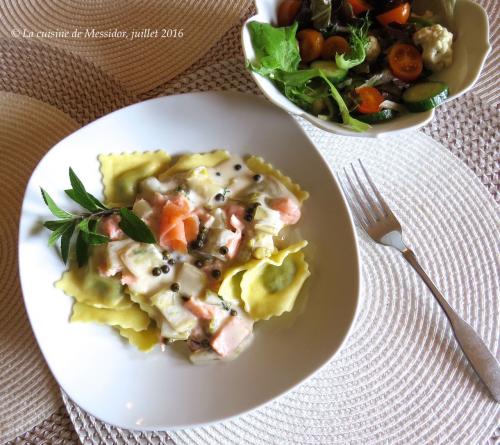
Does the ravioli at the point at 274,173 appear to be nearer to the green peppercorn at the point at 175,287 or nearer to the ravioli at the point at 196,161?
the ravioli at the point at 196,161

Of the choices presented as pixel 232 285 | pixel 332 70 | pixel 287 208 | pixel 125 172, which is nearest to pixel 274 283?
pixel 232 285

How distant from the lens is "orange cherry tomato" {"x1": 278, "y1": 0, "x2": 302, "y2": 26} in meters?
2.35

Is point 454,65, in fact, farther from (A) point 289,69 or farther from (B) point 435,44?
(A) point 289,69

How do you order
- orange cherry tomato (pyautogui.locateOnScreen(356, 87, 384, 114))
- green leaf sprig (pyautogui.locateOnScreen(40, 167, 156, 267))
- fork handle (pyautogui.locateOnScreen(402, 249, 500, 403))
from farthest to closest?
fork handle (pyautogui.locateOnScreen(402, 249, 500, 403)), orange cherry tomato (pyautogui.locateOnScreen(356, 87, 384, 114)), green leaf sprig (pyautogui.locateOnScreen(40, 167, 156, 267))

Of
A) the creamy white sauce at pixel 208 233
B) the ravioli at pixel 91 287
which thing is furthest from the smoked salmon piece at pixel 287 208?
the ravioli at pixel 91 287

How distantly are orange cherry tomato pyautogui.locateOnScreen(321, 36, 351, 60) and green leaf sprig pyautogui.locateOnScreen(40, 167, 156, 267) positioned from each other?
3.75ft

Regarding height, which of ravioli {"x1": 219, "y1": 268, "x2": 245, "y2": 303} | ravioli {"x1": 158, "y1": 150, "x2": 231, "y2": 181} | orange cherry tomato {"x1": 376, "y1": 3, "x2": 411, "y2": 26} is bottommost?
ravioli {"x1": 219, "y1": 268, "x2": 245, "y2": 303}

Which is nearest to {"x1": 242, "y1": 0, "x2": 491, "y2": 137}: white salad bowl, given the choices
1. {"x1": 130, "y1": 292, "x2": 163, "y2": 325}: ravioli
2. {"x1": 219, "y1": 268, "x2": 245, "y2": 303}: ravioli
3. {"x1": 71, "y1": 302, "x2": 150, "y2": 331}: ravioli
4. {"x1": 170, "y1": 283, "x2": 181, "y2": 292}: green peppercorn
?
{"x1": 219, "y1": 268, "x2": 245, "y2": 303}: ravioli

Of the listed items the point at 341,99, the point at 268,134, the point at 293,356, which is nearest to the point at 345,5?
the point at 341,99

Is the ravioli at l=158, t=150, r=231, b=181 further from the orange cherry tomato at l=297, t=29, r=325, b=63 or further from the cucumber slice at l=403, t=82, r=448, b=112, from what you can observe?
the cucumber slice at l=403, t=82, r=448, b=112

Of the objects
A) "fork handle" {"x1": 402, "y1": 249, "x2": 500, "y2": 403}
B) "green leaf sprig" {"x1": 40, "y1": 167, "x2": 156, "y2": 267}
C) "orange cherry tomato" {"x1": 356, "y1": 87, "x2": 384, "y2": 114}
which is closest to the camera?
"green leaf sprig" {"x1": 40, "y1": 167, "x2": 156, "y2": 267}

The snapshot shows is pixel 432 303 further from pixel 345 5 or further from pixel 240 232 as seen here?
pixel 345 5

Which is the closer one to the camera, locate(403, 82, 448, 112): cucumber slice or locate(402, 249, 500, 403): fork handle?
locate(403, 82, 448, 112): cucumber slice

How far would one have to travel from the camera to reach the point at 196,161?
8.03 ft
